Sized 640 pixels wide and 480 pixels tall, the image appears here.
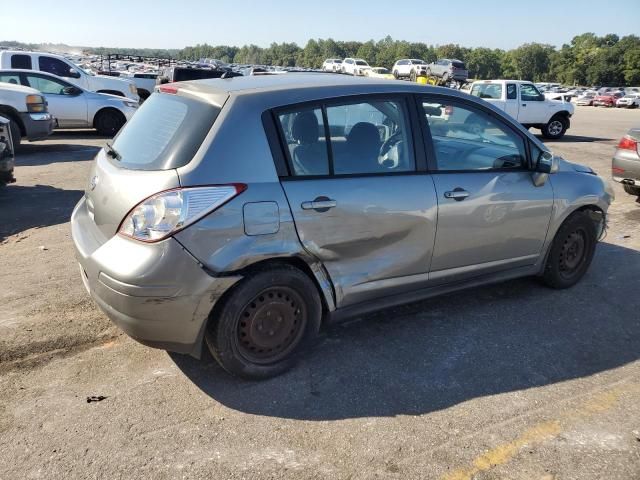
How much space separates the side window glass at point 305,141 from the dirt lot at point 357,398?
1.23 metres

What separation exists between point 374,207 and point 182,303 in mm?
1282

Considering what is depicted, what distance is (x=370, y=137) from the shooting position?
11.5 feet

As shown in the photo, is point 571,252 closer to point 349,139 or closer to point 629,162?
point 349,139

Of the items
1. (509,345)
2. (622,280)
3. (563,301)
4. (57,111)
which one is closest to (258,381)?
(509,345)

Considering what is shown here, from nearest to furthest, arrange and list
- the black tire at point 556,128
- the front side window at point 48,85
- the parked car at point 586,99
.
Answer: the front side window at point 48,85
the black tire at point 556,128
the parked car at point 586,99

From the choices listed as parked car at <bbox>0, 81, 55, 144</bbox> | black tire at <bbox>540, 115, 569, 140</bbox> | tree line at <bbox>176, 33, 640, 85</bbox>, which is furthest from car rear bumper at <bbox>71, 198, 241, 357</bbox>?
tree line at <bbox>176, 33, 640, 85</bbox>

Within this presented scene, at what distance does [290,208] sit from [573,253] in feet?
9.56

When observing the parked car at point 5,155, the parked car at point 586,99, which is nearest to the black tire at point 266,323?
the parked car at point 5,155

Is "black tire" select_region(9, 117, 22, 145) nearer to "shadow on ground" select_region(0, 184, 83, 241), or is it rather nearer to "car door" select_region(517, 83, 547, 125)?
"shadow on ground" select_region(0, 184, 83, 241)

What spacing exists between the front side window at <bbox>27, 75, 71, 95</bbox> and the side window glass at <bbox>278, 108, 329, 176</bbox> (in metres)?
11.8

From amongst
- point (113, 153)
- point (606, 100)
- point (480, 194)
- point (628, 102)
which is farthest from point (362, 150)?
point (606, 100)

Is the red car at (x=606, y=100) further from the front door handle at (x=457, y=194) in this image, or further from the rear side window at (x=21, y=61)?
the front door handle at (x=457, y=194)

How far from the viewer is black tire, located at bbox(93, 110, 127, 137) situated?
1346 cm

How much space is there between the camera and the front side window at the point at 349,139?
3.15 meters
